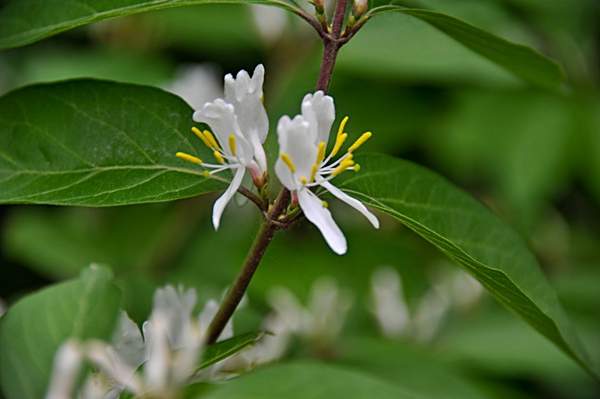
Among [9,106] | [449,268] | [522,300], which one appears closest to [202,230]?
[449,268]

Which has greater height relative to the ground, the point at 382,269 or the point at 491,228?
the point at 382,269

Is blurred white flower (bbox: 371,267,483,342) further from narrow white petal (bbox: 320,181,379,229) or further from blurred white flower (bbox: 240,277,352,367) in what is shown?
narrow white petal (bbox: 320,181,379,229)

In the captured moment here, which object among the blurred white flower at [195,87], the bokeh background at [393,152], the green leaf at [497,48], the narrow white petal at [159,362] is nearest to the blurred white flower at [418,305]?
the bokeh background at [393,152]

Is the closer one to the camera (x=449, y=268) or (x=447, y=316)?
(x=447, y=316)

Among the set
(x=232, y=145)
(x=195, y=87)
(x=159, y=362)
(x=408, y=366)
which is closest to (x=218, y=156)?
(x=232, y=145)

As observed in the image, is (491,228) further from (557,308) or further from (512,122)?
(512,122)
